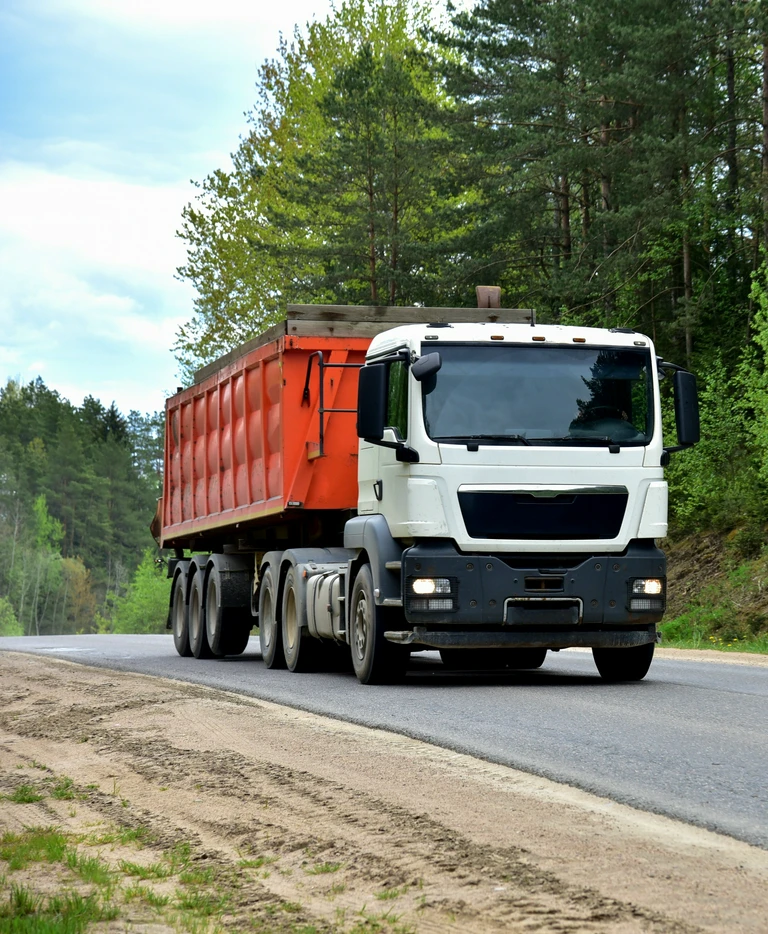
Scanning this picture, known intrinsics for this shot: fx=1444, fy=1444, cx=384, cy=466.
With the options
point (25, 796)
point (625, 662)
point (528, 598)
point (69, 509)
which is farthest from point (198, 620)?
point (69, 509)

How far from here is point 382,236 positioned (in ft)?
120

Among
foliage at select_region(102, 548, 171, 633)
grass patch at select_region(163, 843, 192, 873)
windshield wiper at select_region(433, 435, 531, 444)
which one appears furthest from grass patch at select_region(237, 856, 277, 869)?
foliage at select_region(102, 548, 171, 633)

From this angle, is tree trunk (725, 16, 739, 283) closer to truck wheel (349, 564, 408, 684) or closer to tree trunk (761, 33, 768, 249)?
tree trunk (761, 33, 768, 249)

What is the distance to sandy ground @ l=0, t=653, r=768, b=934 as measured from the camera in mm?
4852

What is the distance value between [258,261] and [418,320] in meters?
25.7

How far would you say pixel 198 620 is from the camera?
20.0m

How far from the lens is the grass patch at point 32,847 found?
6.00 metres

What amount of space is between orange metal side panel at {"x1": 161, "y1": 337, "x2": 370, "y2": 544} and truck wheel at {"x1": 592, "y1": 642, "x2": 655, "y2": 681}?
323 cm

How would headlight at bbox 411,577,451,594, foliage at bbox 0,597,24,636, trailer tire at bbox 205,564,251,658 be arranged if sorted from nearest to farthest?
headlight at bbox 411,577,451,594 < trailer tire at bbox 205,564,251,658 < foliage at bbox 0,597,24,636

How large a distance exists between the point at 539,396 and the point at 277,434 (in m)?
4.21

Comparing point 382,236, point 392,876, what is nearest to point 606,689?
point 392,876

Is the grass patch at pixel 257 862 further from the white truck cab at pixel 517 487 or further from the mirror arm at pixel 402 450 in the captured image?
the mirror arm at pixel 402 450

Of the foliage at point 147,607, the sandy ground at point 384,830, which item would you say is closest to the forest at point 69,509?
the foliage at point 147,607

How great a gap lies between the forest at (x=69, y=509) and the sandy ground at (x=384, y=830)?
104 m
